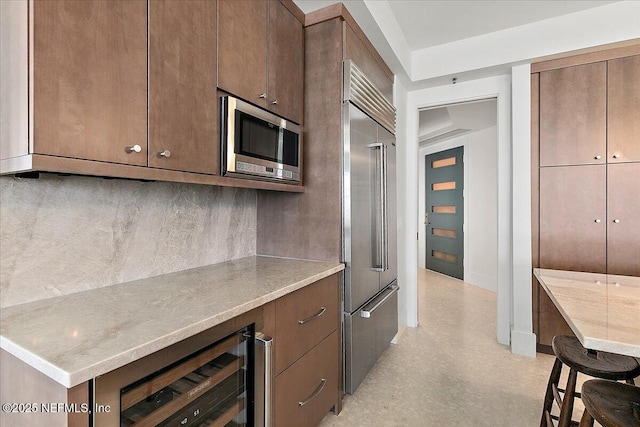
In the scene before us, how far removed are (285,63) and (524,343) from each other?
116 inches

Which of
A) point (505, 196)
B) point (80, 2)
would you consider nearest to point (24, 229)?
point (80, 2)

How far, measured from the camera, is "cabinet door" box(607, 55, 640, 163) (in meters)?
2.52

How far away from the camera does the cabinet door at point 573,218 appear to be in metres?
2.61

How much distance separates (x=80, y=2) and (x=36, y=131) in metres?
0.42

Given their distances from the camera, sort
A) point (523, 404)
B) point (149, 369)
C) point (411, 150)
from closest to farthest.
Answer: point (149, 369)
point (523, 404)
point (411, 150)

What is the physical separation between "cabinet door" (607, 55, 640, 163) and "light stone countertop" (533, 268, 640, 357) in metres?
1.30

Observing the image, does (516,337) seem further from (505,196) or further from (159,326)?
(159,326)

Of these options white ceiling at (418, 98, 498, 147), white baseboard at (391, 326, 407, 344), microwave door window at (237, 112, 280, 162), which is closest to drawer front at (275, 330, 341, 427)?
microwave door window at (237, 112, 280, 162)

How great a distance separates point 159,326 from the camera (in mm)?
909

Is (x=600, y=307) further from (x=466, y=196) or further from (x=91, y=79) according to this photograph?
(x=466, y=196)

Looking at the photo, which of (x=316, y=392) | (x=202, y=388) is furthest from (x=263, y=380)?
(x=316, y=392)

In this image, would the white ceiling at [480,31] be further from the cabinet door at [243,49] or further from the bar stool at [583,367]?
the bar stool at [583,367]

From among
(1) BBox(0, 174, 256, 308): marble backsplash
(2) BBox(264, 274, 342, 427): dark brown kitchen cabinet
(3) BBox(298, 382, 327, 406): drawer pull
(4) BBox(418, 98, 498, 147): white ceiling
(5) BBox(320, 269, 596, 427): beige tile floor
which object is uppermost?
(4) BBox(418, 98, 498, 147): white ceiling

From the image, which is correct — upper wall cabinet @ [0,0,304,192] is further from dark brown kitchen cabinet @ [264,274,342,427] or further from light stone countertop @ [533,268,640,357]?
light stone countertop @ [533,268,640,357]
